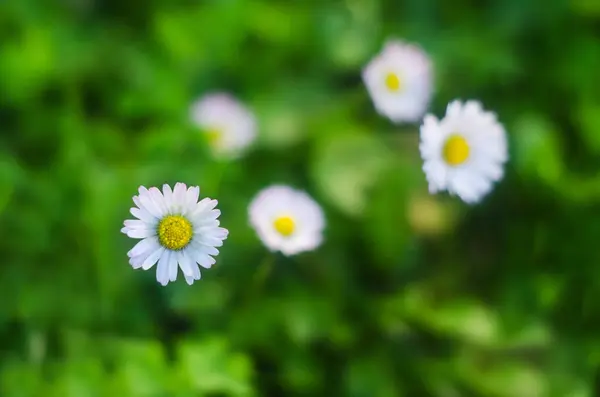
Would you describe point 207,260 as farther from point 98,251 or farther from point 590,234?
point 590,234

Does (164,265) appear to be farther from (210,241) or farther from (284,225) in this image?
(284,225)

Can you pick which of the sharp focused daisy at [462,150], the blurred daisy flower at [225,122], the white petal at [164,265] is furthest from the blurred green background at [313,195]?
the white petal at [164,265]

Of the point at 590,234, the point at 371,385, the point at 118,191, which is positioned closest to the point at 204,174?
the point at 118,191

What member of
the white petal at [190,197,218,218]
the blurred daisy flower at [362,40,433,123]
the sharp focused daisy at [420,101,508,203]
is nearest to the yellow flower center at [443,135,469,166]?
the sharp focused daisy at [420,101,508,203]

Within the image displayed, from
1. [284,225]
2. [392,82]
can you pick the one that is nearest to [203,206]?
[284,225]

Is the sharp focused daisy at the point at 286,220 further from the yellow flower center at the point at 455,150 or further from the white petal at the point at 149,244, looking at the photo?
the white petal at the point at 149,244
